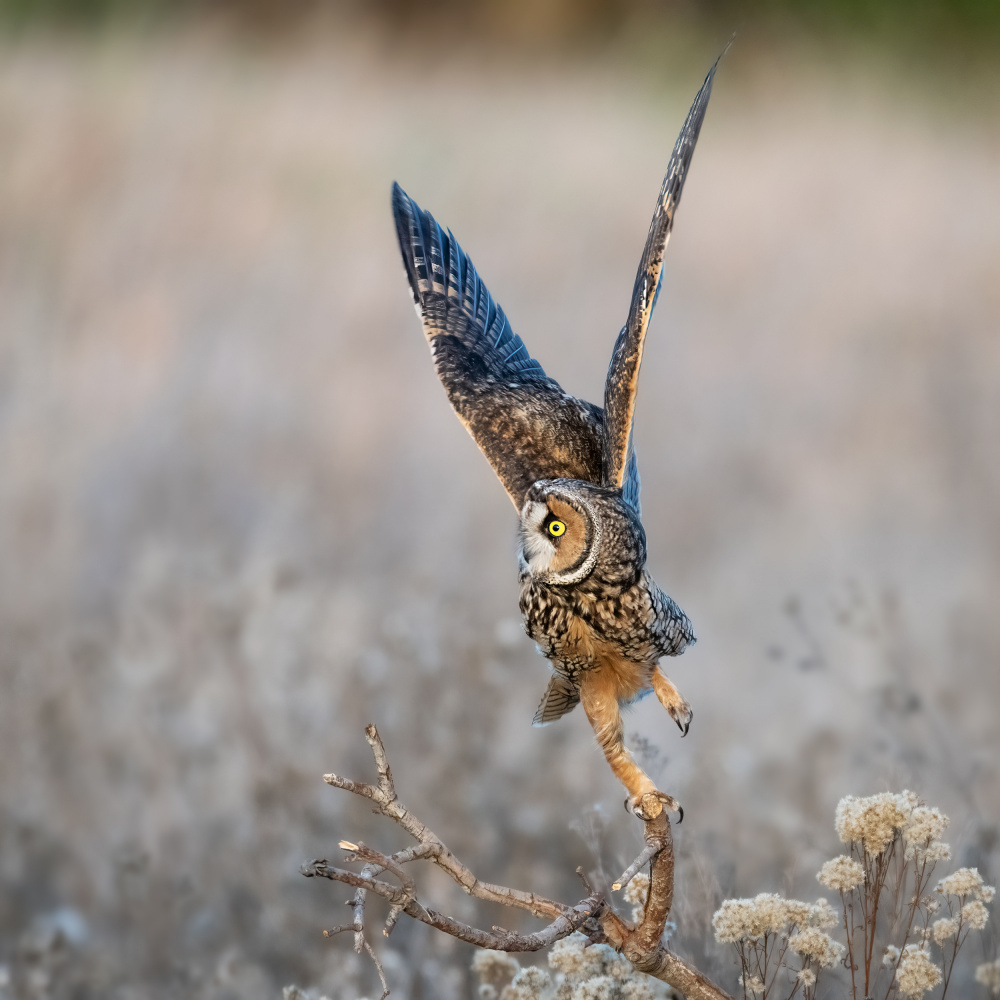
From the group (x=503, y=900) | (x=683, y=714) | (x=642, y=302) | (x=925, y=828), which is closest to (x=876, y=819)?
(x=925, y=828)

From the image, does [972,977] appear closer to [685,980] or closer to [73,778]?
[685,980]

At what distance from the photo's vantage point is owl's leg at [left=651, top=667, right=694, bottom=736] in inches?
54.6

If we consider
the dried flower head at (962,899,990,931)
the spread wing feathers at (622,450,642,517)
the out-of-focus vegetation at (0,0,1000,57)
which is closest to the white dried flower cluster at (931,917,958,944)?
the dried flower head at (962,899,990,931)

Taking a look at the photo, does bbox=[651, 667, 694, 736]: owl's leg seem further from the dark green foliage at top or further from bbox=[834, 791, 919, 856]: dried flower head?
the dark green foliage at top

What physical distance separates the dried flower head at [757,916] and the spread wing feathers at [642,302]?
585 mm

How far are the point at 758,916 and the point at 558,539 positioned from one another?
1.94 feet

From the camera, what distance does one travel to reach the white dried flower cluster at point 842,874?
1.46m

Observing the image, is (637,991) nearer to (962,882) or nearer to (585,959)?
(585,959)

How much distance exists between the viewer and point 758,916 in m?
1.41

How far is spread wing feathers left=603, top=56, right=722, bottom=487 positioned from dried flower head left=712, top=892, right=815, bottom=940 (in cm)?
58

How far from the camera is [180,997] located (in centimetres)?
230

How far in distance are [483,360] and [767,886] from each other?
1.10 m

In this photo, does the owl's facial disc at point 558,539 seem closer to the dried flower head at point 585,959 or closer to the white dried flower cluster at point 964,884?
the dried flower head at point 585,959

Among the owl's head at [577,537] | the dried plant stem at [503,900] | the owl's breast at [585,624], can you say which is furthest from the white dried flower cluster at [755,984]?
the owl's head at [577,537]
